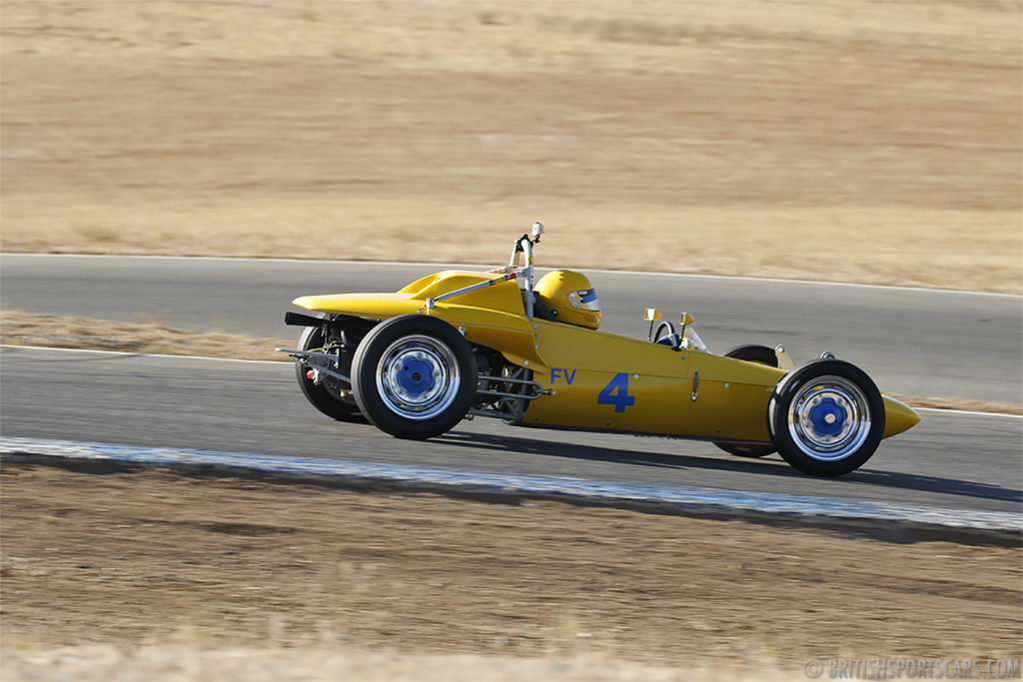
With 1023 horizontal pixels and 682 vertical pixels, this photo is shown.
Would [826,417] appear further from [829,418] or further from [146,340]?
[146,340]

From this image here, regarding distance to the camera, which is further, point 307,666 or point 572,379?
point 572,379

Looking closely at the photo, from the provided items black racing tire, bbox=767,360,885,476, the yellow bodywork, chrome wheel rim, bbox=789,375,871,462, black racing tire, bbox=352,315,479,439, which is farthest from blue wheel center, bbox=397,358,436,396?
chrome wheel rim, bbox=789,375,871,462

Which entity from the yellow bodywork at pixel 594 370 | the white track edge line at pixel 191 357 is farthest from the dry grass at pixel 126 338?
the yellow bodywork at pixel 594 370

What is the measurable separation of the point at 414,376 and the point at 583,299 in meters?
1.36

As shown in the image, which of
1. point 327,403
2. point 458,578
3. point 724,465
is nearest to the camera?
point 458,578

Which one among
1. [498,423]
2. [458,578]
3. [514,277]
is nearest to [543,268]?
[498,423]

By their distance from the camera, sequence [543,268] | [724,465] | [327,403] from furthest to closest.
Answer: [543,268], [327,403], [724,465]

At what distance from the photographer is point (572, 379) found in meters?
7.96

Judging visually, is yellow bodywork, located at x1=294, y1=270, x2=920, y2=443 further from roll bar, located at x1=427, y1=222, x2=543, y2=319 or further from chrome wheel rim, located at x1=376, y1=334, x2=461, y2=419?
chrome wheel rim, located at x1=376, y1=334, x2=461, y2=419

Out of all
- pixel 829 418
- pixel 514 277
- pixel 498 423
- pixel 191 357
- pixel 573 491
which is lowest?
pixel 573 491

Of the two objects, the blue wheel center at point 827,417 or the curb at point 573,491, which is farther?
the blue wheel center at point 827,417

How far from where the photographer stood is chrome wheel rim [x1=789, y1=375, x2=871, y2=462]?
807 cm

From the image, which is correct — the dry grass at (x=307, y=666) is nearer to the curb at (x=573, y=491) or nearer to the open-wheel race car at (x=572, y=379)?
the curb at (x=573, y=491)

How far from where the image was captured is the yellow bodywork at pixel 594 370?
7961 millimetres
